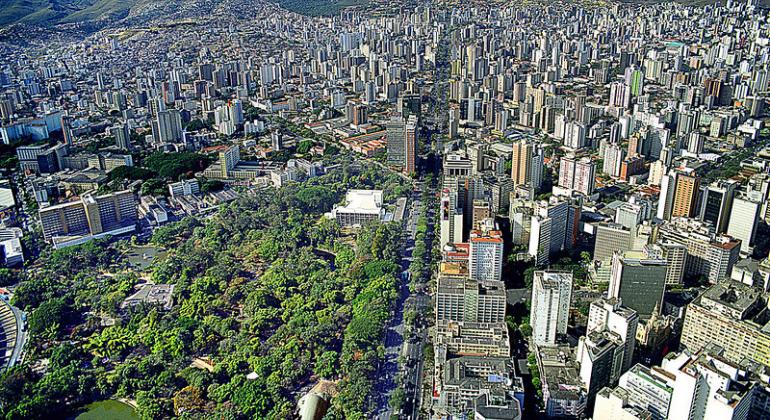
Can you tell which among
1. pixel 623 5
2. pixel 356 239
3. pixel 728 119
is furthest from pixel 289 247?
pixel 623 5

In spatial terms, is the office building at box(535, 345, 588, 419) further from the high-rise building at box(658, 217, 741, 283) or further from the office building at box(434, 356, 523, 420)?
the high-rise building at box(658, 217, 741, 283)

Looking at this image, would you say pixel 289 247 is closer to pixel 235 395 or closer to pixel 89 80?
pixel 235 395

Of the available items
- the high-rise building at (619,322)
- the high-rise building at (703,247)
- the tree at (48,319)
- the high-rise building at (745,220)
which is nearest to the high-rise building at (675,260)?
the high-rise building at (703,247)

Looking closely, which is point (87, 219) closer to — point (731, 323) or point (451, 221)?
point (451, 221)

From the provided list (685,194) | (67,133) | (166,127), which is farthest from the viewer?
(166,127)

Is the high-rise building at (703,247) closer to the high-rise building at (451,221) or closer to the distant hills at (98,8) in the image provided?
the high-rise building at (451,221)

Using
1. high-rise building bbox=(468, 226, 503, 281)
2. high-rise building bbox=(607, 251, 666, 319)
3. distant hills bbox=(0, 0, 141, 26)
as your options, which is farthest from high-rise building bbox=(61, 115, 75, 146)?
distant hills bbox=(0, 0, 141, 26)

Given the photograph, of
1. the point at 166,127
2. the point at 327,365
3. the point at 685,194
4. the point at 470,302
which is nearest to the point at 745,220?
the point at 685,194
